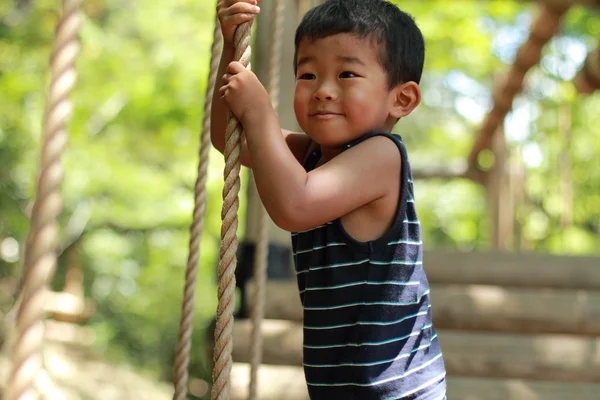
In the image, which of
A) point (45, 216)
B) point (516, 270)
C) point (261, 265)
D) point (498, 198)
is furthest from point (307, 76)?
point (498, 198)

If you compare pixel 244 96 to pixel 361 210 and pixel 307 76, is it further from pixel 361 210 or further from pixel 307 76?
pixel 361 210

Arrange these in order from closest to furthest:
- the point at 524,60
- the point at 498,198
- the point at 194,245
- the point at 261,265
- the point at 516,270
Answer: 1. the point at 194,245
2. the point at 261,265
3. the point at 516,270
4. the point at 524,60
5. the point at 498,198

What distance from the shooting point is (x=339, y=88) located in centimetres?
111

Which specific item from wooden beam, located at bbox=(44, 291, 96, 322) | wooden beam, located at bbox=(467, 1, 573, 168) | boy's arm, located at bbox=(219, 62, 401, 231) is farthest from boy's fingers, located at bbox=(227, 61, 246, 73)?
wooden beam, located at bbox=(44, 291, 96, 322)

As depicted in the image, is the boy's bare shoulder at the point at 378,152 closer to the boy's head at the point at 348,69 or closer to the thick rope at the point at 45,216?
the boy's head at the point at 348,69

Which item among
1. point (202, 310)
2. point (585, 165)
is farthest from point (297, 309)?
point (585, 165)

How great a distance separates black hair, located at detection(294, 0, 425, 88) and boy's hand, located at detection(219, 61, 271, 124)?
6.5 inches

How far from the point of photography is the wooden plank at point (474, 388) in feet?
7.38

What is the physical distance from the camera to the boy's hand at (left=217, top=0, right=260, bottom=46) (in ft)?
3.53

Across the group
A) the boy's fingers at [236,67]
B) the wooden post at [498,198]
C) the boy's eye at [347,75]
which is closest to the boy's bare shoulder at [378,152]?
the boy's eye at [347,75]

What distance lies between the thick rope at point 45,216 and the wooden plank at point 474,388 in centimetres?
171

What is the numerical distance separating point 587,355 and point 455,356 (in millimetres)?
455

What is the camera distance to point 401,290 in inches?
45.6

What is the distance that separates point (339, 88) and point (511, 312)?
5.96 feet
